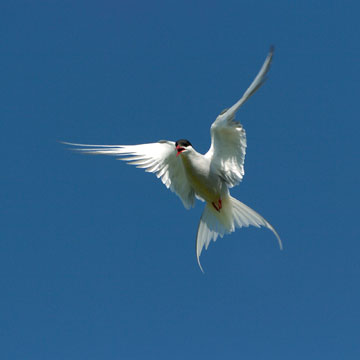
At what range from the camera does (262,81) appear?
7965 millimetres

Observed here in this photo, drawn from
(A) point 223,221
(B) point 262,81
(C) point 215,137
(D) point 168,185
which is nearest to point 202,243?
(A) point 223,221

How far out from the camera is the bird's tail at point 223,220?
1052cm

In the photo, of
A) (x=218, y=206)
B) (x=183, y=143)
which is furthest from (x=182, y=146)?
(x=218, y=206)

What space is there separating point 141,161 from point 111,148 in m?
0.65

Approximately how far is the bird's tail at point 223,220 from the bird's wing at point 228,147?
48 cm

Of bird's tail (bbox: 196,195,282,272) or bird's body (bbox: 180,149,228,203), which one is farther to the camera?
bird's tail (bbox: 196,195,282,272)

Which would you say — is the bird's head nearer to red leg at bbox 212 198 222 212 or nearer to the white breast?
the white breast

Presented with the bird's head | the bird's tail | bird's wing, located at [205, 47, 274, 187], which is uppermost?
the bird's head

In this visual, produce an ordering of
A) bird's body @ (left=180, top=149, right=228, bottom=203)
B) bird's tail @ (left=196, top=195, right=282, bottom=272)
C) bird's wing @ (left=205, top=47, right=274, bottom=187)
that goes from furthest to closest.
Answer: bird's tail @ (left=196, top=195, right=282, bottom=272), bird's body @ (left=180, top=149, right=228, bottom=203), bird's wing @ (left=205, top=47, right=274, bottom=187)

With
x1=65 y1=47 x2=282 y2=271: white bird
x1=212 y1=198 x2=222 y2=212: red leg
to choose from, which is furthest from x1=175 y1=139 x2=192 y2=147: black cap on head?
x1=212 y1=198 x2=222 y2=212: red leg

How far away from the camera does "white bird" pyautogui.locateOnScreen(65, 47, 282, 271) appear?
9.85 meters

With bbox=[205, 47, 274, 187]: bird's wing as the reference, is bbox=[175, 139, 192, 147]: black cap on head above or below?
above

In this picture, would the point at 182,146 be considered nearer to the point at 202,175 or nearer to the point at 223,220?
the point at 202,175

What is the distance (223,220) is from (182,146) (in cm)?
158
